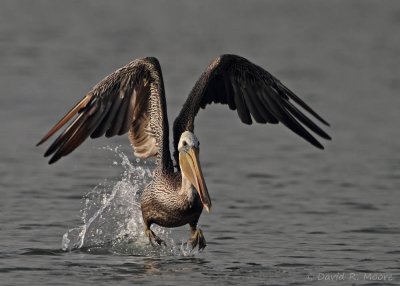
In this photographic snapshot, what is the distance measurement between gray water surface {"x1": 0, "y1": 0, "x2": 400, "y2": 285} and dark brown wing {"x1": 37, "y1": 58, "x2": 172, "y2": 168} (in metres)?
0.93

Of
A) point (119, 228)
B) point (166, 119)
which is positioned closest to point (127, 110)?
point (166, 119)

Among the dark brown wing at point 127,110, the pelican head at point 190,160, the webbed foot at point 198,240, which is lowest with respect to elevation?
the webbed foot at point 198,240

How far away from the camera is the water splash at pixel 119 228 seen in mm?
11297

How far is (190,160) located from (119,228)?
180 cm

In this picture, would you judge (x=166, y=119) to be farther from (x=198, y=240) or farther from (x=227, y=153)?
(x=227, y=153)

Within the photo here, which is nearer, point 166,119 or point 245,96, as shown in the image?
point 166,119

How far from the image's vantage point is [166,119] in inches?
447

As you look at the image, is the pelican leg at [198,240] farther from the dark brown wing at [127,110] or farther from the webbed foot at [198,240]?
the dark brown wing at [127,110]

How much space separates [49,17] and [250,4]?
5326 millimetres

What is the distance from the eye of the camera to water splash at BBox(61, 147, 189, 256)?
445 inches

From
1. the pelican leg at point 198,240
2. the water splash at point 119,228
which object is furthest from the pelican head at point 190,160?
the water splash at point 119,228

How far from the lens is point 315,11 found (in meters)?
30.3

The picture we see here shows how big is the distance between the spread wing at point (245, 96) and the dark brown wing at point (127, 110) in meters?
0.24

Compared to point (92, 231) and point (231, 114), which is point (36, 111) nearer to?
point (231, 114)
